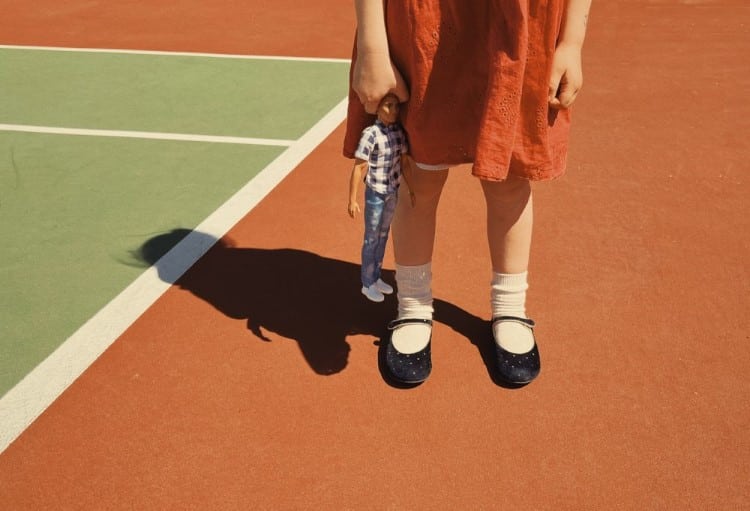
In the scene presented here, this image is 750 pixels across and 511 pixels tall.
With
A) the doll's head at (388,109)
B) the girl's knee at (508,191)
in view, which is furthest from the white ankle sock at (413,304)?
the doll's head at (388,109)

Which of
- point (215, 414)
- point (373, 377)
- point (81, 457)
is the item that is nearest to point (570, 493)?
point (373, 377)

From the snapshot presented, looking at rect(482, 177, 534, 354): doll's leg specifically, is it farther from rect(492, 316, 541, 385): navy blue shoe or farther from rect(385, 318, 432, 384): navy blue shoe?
rect(385, 318, 432, 384): navy blue shoe

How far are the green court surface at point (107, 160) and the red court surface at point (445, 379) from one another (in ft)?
1.37

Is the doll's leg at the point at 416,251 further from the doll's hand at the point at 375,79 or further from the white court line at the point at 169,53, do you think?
the white court line at the point at 169,53

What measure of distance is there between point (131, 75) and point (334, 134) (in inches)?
104

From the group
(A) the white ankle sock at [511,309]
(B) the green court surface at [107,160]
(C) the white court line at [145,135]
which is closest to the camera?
(A) the white ankle sock at [511,309]

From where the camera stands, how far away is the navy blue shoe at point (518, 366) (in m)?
3.12

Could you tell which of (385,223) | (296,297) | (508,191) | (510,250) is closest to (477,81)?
(508,191)

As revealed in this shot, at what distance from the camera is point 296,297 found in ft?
12.3

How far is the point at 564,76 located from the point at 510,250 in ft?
2.47

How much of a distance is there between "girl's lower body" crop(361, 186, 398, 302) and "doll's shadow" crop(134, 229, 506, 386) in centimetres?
40

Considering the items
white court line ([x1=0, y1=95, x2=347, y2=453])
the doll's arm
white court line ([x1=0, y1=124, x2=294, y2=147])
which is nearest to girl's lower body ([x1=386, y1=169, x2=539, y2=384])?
the doll's arm

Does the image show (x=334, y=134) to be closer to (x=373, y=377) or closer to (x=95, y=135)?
(x=95, y=135)

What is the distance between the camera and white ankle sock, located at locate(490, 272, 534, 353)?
322cm
